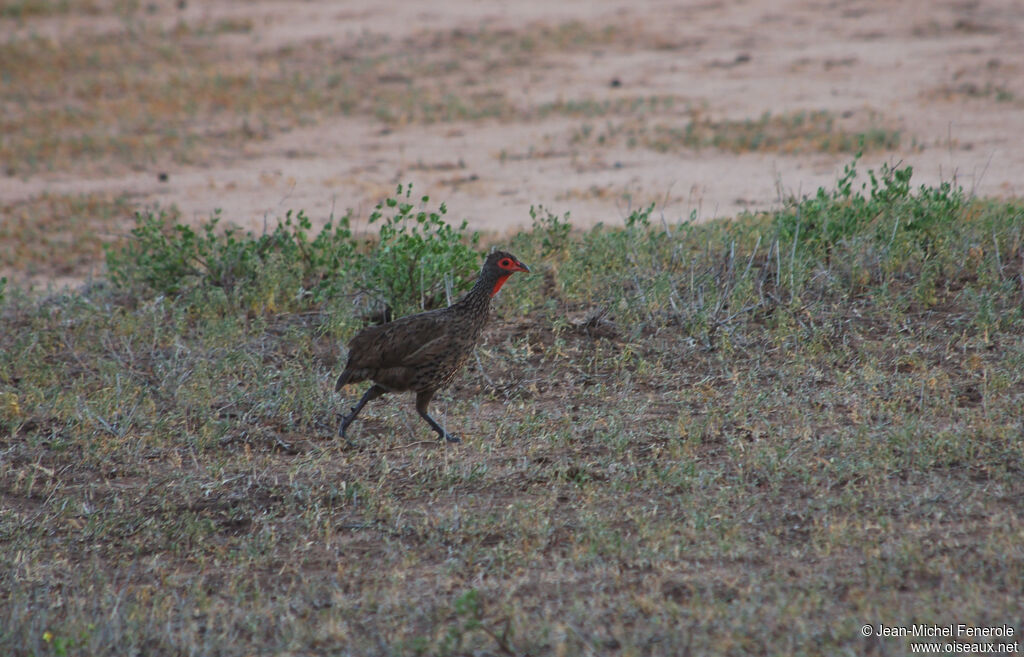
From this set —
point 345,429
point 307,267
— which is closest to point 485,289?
point 345,429

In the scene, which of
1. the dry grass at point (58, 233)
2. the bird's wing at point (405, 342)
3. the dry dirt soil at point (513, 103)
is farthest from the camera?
the dry dirt soil at point (513, 103)

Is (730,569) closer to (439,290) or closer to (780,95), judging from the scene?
(439,290)

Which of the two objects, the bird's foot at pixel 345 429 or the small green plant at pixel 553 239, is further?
the small green plant at pixel 553 239

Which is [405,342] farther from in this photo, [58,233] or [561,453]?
[58,233]

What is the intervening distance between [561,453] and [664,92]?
8.79 m

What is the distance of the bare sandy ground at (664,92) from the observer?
35.8 ft

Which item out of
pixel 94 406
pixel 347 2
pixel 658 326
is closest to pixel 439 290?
pixel 658 326

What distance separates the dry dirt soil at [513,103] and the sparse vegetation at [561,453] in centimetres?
212

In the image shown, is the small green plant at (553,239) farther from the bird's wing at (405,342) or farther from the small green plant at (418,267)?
the bird's wing at (405,342)

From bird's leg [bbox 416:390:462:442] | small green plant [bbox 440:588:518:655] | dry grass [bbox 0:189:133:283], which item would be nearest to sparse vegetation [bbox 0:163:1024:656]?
small green plant [bbox 440:588:518:655]

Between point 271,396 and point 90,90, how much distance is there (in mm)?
9933

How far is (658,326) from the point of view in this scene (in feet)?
24.2

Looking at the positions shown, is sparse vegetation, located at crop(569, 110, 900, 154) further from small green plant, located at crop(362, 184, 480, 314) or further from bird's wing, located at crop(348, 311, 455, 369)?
bird's wing, located at crop(348, 311, 455, 369)

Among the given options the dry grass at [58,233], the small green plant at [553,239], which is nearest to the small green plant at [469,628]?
the small green plant at [553,239]
